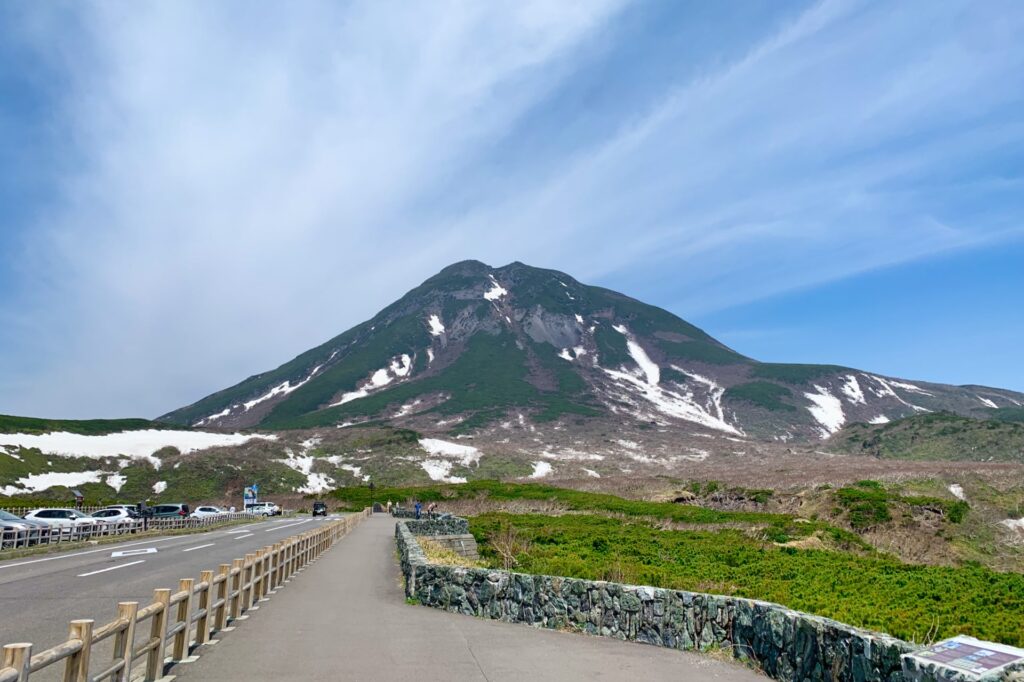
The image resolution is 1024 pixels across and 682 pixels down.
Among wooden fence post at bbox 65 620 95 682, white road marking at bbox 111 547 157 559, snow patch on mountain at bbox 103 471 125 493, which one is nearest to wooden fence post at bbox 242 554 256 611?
wooden fence post at bbox 65 620 95 682

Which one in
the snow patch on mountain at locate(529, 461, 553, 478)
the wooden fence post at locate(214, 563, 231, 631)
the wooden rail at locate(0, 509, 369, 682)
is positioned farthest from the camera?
the snow patch on mountain at locate(529, 461, 553, 478)

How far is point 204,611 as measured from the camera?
10.4 meters

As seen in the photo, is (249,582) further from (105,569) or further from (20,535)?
(20,535)

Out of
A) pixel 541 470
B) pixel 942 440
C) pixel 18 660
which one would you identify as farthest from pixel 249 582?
pixel 942 440

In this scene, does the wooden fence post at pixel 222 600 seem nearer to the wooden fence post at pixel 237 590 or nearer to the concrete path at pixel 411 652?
the concrete path at pixel 411 652

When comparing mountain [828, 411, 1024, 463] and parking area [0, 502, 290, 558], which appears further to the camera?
mountain [828, 411, 1024, 463]

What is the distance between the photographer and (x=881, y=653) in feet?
22.4

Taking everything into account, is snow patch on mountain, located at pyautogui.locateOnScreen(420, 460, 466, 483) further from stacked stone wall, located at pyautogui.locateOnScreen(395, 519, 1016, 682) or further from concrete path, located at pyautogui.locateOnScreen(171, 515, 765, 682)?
concrete path, located at pyautogui.locateOnScreen(171, 515, 765, 682)

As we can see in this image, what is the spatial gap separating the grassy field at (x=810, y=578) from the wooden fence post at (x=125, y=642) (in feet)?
31.0

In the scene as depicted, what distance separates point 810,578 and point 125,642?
1611 cm

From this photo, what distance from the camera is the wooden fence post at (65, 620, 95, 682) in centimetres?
584

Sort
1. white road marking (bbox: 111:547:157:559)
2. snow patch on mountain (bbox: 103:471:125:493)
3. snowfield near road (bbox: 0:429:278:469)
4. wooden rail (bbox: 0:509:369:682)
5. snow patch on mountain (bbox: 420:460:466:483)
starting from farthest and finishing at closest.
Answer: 1. snow patch on mountain (bbox: 420:460:466:483)
2. snowfield near road (bbox: 0:429:278:469)
3. snow patch on mountain (bbox: 103:471:125:493)
4. white road marking (bbox: 111:547:157:559)
5. wooden rail (bbox: 0:509:369:682)

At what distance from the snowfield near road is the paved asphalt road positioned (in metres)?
72.5

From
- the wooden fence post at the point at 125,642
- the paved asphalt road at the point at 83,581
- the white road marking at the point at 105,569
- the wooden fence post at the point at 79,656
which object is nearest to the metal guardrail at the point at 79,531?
the paved asphalt road at the point at 83,581
